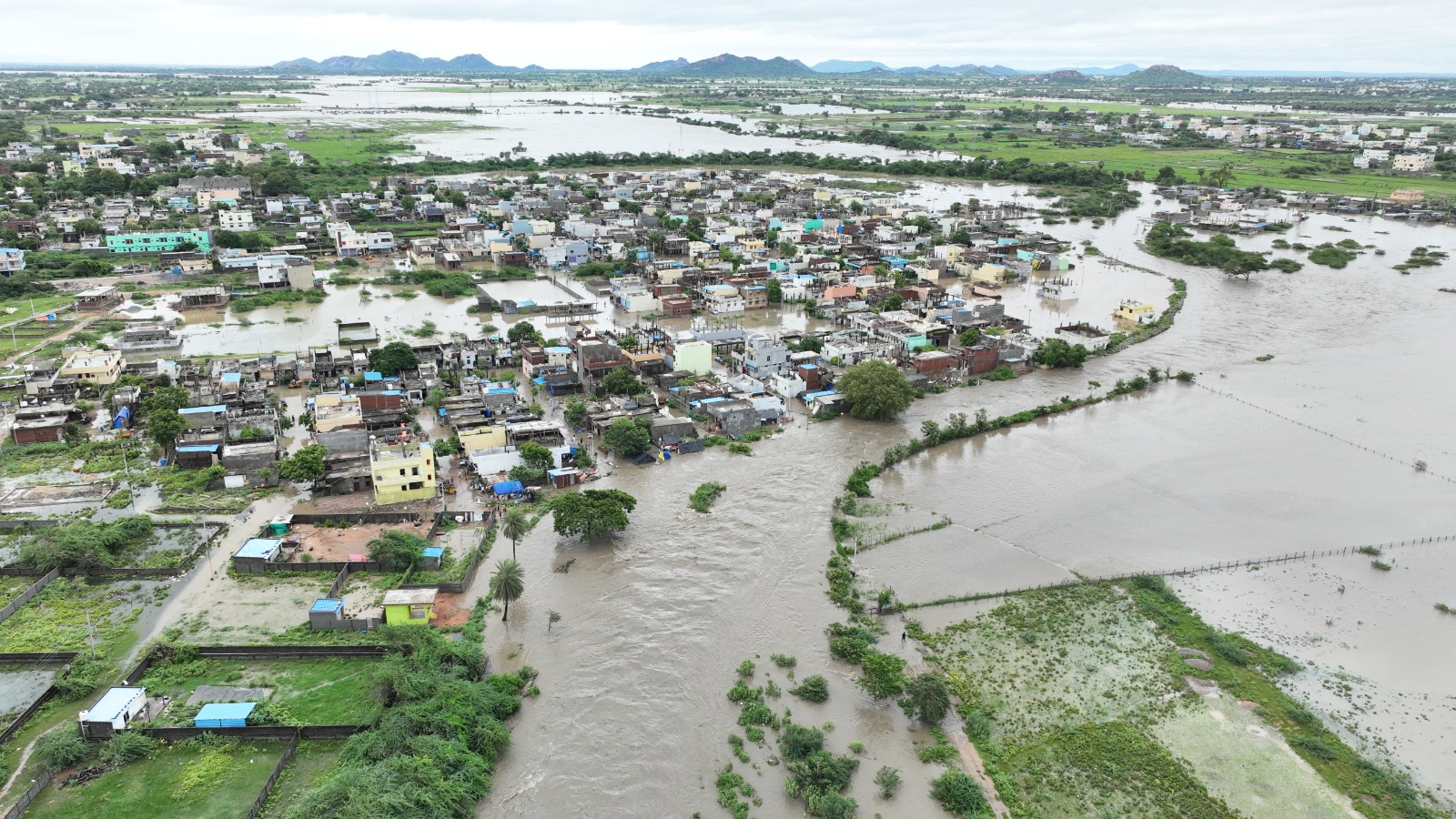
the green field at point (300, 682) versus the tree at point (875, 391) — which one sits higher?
the tree at point (875, 391)

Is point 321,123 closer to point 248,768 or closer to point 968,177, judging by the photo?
point 968,177

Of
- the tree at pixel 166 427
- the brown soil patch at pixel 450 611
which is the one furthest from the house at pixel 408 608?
the tree at pixel 166 427

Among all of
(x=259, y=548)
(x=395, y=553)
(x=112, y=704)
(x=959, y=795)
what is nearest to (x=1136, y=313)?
(x=959, y=795)

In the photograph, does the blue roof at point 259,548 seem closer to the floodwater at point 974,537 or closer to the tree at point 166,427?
the floodwater at point 974,537

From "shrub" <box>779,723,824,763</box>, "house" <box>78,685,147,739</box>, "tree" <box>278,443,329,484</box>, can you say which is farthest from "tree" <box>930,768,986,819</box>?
"tree" <box>278,443,329,484</box>

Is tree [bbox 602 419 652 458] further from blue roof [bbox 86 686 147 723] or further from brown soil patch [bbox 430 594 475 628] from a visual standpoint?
blue roof [bbox 86 686 147 723]
